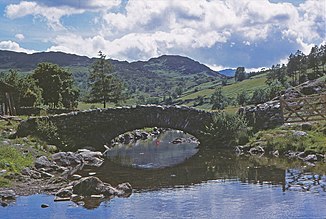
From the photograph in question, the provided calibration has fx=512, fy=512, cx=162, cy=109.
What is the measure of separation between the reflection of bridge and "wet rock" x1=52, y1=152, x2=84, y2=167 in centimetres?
600

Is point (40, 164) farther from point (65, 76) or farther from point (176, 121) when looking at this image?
point (65, 76)

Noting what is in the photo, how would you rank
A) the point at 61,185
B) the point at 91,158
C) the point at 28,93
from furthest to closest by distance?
the point at 28,93 → the point at 91,158 → the point at 61,185

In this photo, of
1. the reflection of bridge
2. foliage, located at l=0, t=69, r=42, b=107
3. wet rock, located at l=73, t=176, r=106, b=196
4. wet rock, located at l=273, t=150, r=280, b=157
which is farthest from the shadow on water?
foliage, located at l=0, t=69, r=42, b=107

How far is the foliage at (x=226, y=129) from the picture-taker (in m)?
47.2

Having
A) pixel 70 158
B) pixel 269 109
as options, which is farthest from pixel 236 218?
pixel 269 109

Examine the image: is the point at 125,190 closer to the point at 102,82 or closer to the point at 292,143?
Result: the point at 292,143

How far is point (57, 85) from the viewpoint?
80438 millimetres

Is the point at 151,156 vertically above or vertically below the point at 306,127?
below

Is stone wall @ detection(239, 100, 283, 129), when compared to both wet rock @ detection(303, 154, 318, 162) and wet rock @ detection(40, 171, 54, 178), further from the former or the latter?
wet rock @ detection(40, 171, 54, 178)

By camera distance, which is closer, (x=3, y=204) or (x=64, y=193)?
(x=3, y=204)

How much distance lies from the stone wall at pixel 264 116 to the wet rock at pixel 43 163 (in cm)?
2168

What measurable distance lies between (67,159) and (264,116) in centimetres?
2078

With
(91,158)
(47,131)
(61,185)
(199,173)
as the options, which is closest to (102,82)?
(47,131)

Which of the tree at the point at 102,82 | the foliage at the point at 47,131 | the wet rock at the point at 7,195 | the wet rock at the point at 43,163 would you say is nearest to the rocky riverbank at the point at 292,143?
the foliage at the point at 47,131
